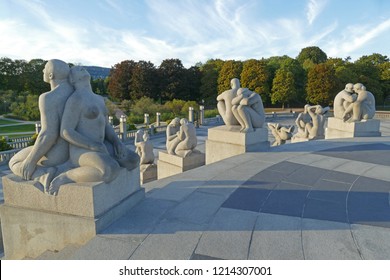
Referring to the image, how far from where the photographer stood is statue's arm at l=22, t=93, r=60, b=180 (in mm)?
4082

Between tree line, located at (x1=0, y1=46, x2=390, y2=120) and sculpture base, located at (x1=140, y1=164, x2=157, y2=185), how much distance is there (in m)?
39.9

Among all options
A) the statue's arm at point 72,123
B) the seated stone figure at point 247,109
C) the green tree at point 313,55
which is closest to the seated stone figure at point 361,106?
the seated stone figure at point 247,109

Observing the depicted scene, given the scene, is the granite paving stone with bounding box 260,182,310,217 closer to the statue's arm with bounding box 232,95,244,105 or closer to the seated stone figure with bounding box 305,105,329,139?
the statue's arm with bounding box 232,95,244,105


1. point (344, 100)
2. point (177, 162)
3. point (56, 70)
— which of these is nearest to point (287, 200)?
point (56, 70)

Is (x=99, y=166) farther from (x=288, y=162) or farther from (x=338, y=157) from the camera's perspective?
(x=338, y=157)

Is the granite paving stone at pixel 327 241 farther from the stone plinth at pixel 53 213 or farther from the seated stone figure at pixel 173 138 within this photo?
the seated stone figure at pixel 173 138

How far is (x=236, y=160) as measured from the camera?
25.8ft

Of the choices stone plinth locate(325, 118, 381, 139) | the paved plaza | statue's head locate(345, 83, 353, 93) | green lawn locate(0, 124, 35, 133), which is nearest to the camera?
the paved plaza

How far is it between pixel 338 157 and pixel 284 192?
3704 millimetres

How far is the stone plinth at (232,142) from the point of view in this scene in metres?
8.90

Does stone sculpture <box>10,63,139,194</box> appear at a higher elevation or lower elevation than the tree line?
lower

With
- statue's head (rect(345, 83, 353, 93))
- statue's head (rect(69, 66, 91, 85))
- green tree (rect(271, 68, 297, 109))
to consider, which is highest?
green tree (rect(271, 68, 297, 109))

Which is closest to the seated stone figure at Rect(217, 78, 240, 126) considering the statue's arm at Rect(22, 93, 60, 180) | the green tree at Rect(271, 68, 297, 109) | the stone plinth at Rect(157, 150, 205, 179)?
the stone plinth at Rect(157, 150, 205, 179)
